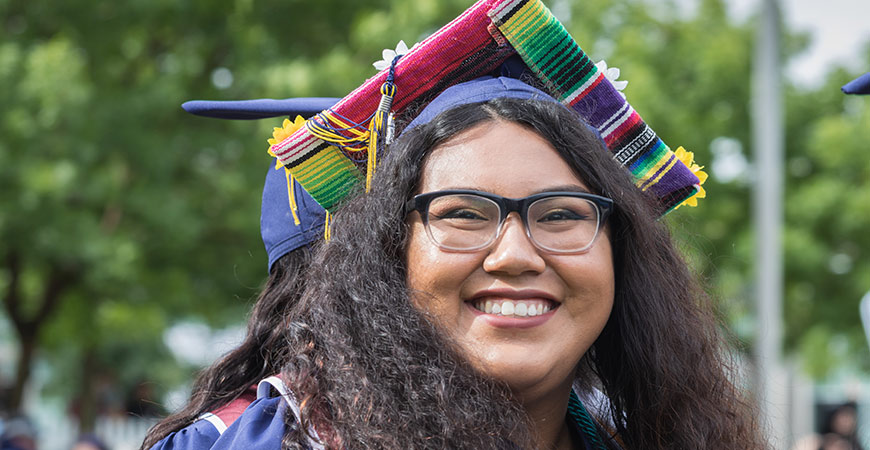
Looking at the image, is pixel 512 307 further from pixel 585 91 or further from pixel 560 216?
pixel 585 91

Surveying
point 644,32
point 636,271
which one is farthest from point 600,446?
point 644,32

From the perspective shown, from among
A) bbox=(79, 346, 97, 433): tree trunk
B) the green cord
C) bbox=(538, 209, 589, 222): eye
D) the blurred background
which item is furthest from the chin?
bbox=(79, 346, 97, 433): tree trunk

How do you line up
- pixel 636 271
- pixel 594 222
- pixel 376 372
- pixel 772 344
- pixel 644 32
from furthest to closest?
pixel 644 32 < pixel 772 344 < pixel 636 271 < pixel 594 222 < pixel 376 372

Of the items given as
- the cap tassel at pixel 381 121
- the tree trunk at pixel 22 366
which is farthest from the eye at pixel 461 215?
the tree trunk at pixel 22 366

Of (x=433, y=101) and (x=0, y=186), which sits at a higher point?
(x=433, y=101)

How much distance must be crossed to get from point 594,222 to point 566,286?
0.47ft

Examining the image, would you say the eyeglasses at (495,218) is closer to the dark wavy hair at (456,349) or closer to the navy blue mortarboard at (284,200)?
the dark wavy hair at (456,349)

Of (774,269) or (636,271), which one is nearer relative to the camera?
(636,271)

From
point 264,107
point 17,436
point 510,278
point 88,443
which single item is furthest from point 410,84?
point 17,436

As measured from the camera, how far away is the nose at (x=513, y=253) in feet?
5.95

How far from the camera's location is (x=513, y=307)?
6.02 ft

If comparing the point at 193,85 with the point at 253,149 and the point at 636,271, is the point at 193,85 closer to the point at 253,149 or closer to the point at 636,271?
the point at 253,149

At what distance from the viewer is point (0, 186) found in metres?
8.73

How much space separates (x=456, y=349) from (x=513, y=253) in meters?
0.21
